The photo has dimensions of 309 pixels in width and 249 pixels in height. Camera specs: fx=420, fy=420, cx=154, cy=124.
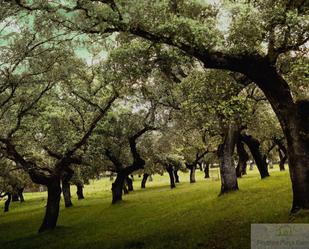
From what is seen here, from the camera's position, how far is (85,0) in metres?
19.3

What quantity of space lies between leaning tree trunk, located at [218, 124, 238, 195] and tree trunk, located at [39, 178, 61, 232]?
15.4 meters

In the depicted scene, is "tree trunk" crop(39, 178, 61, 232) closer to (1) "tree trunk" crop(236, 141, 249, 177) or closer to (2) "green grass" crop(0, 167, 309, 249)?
(2) "green grass" crop(0, 167, 309, 249)

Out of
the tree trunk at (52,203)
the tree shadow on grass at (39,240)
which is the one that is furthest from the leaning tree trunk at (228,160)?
the tree trunk at (52,203)

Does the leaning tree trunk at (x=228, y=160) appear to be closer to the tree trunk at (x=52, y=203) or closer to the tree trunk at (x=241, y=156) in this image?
the tree trunk at (x=52, y=203)

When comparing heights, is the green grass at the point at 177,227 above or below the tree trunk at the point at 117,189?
below

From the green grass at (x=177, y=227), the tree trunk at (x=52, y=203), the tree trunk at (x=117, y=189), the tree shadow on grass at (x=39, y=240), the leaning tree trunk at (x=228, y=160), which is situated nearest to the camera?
the green grass at (x=177, y=227)

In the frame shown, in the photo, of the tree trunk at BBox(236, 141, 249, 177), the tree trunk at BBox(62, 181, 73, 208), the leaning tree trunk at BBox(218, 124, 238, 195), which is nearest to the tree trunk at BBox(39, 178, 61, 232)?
the leaning tree trunk at BBox(218, 124, 238, 195)

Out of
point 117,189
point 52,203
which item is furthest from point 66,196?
point 52,203

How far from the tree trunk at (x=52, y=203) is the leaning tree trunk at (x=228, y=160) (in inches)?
606

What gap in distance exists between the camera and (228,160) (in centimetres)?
3994

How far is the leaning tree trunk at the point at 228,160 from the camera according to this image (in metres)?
40.0

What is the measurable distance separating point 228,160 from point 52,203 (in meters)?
16.6

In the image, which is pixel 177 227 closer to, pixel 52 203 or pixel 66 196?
pixel 52 203

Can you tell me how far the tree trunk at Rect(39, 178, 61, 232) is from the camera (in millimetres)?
35062
